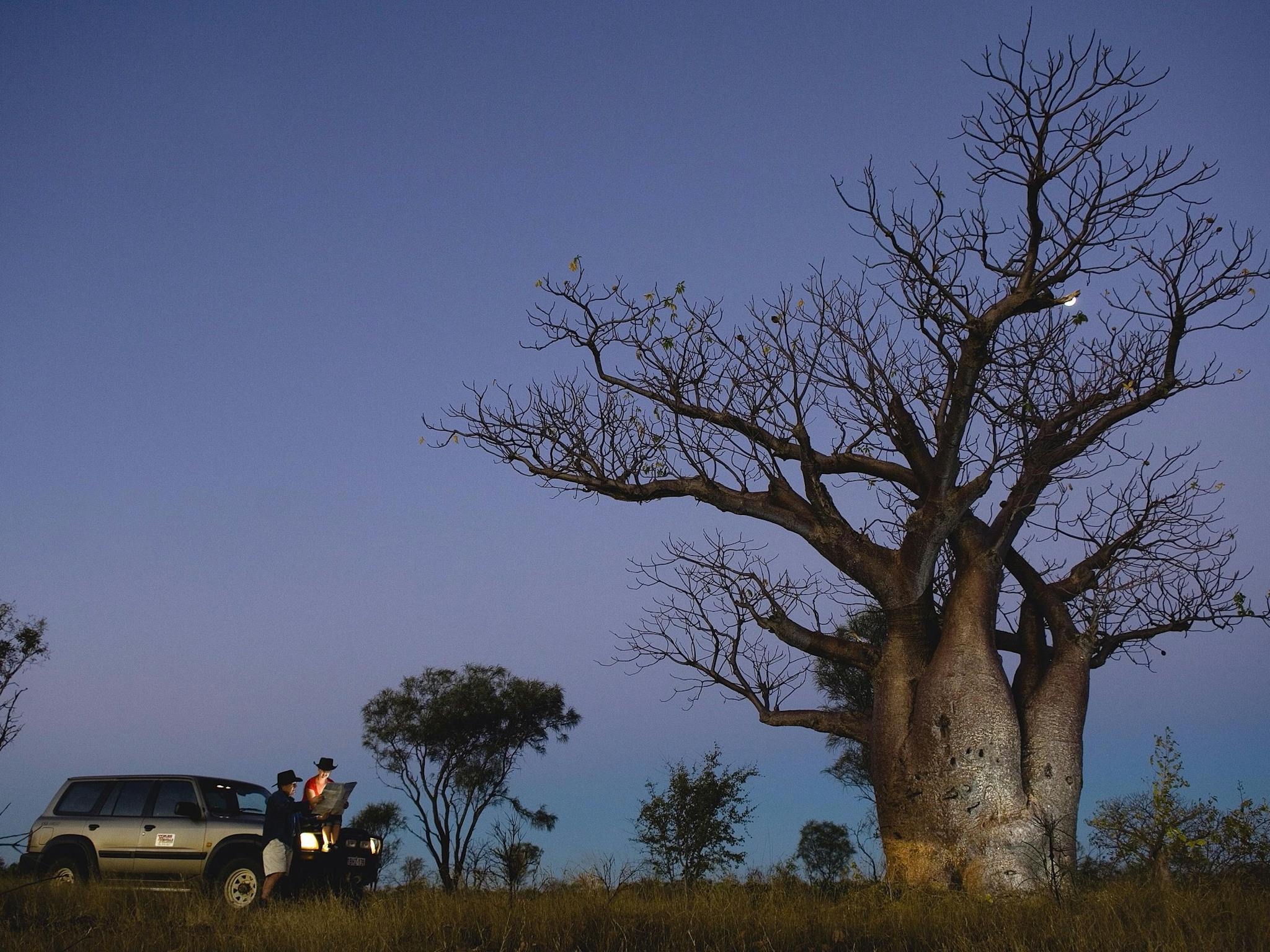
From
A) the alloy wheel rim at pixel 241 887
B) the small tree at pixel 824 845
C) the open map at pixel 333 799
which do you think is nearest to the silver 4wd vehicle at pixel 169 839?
the alloy wheel rim at pixel 241 887

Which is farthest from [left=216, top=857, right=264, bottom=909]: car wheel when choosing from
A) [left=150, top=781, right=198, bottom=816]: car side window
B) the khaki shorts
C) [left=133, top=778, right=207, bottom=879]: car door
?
the khaki shorts

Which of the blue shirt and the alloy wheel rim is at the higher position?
the blue shirt

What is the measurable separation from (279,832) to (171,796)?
8.35 ft

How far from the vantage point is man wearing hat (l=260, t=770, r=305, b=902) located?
897cm

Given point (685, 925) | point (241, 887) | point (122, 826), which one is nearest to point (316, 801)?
point (241, 887)

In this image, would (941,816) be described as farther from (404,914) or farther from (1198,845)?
(404,914)

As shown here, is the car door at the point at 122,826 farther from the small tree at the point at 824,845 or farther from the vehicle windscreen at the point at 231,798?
the small tree at the point at 824,845

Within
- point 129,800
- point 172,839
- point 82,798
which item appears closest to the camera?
point 172,839

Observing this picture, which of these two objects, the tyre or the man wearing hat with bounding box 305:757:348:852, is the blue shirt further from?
the tyre

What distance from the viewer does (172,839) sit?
1055 cm

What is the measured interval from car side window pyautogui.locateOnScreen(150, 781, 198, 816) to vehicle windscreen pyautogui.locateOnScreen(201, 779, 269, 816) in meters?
0.16

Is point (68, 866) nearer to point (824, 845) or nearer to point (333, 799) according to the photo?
point (333, 799)

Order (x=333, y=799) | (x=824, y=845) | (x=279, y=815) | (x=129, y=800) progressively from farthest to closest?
(x=824, y=845)
(x=129, y=800)
(x=333, y=799)
(x=279, y=815)

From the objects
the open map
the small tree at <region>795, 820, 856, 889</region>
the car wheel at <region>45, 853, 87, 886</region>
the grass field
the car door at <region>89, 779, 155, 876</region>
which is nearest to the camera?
the grass field
